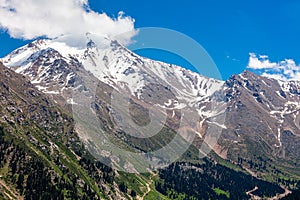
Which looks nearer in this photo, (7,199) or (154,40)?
(154,40)

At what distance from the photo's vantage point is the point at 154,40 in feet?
267

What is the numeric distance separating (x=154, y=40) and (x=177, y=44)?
4887 mm

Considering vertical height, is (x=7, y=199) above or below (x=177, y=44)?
above

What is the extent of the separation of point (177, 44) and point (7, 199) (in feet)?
494

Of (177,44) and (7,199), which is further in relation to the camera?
(7,199)

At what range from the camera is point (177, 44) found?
82750mm

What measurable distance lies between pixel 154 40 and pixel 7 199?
14974 cm

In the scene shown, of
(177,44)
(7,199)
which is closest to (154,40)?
(177,44)

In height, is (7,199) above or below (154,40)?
above

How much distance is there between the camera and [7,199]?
7840 inches

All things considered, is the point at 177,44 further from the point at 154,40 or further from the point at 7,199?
the point at 7,199
